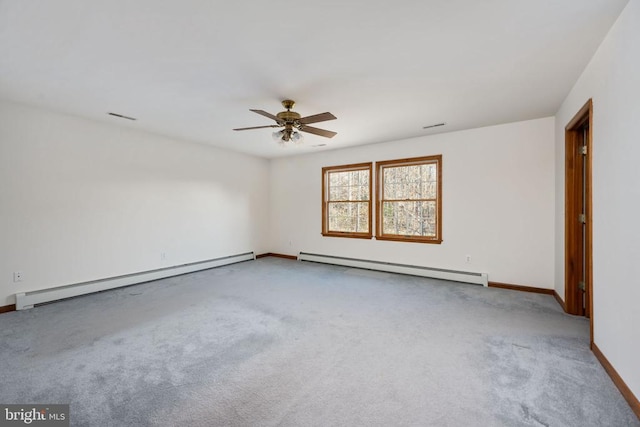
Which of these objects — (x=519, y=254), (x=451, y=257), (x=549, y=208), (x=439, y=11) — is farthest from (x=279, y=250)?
(x=439, y=11)

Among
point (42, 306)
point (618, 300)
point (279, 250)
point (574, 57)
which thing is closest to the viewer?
point (618, 300)

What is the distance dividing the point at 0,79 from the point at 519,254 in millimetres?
6780

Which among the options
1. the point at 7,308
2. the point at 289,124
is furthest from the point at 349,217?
the point at 7,308

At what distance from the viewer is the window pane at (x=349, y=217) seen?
19.2 feet

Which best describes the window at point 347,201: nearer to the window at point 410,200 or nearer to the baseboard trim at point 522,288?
the window at point 410,200

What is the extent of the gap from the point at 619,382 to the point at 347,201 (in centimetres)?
468

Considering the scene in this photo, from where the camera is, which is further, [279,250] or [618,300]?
[279,250]

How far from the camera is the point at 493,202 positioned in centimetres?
437

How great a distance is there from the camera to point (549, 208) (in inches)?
157

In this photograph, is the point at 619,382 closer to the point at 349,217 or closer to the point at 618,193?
the point at 618,193

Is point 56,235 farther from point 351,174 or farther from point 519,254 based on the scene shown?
point 519,254

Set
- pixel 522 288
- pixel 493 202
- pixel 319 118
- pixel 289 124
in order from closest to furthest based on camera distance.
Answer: pixel 319 118, pixel 289 124, pixel 522 288, pixel 493 202

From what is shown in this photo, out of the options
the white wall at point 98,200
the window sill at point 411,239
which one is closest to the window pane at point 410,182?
the window sill at point 411,239

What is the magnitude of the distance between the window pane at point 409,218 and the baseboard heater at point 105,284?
355 cm
